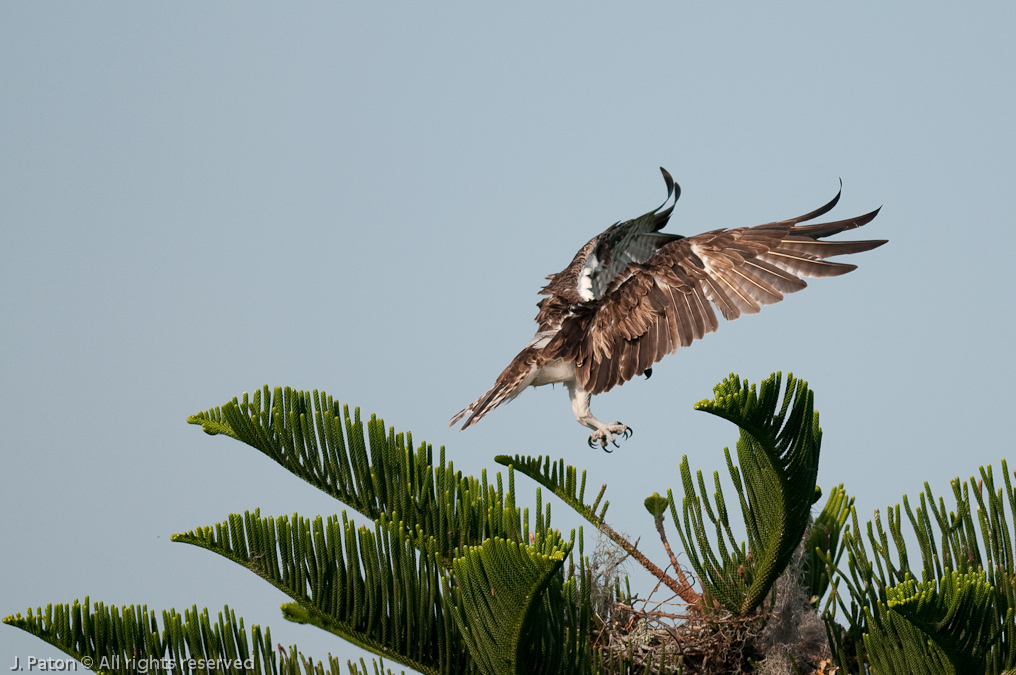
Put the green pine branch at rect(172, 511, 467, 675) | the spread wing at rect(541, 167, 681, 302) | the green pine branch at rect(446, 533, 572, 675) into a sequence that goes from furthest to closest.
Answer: the spread wing at rect(541, 167, 681, 302) < the green pine branch at rect(172, 511, 467, 675) < the green pine branch at rect(446, 533, 572, 675)

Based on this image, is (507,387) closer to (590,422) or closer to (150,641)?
(590,422)

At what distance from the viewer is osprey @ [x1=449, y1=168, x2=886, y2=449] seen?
740 centimetres

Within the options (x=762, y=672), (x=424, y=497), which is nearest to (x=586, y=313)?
(x=424, y=497)

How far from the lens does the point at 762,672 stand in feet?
18.6

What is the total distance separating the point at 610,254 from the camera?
9.57 meters

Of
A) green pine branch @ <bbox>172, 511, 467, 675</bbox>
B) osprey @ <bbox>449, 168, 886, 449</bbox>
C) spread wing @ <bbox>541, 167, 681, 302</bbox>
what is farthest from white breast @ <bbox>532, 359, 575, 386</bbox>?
green pine branch @ <bbox>172, 511, 467, 675</bbox>

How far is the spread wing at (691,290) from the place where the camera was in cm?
738

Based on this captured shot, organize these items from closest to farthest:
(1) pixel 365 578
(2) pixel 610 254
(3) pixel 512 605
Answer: (3) pixel 512 605, (1) pixel 365 578, (2) pixel 610 254

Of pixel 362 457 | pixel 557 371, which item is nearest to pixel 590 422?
pixel 557 371

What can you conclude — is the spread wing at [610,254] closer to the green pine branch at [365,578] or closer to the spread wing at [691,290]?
the spread wing at [691,290]

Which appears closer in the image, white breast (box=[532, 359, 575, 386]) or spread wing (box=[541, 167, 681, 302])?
white breast (box=[532, 359, 575, 386])

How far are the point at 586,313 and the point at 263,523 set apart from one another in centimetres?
334

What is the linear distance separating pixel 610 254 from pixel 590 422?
2.33 meters

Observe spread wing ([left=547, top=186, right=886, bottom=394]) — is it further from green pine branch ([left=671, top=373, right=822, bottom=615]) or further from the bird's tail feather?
green pine branch ([left=671, top=373, right=822, bottom=615])
